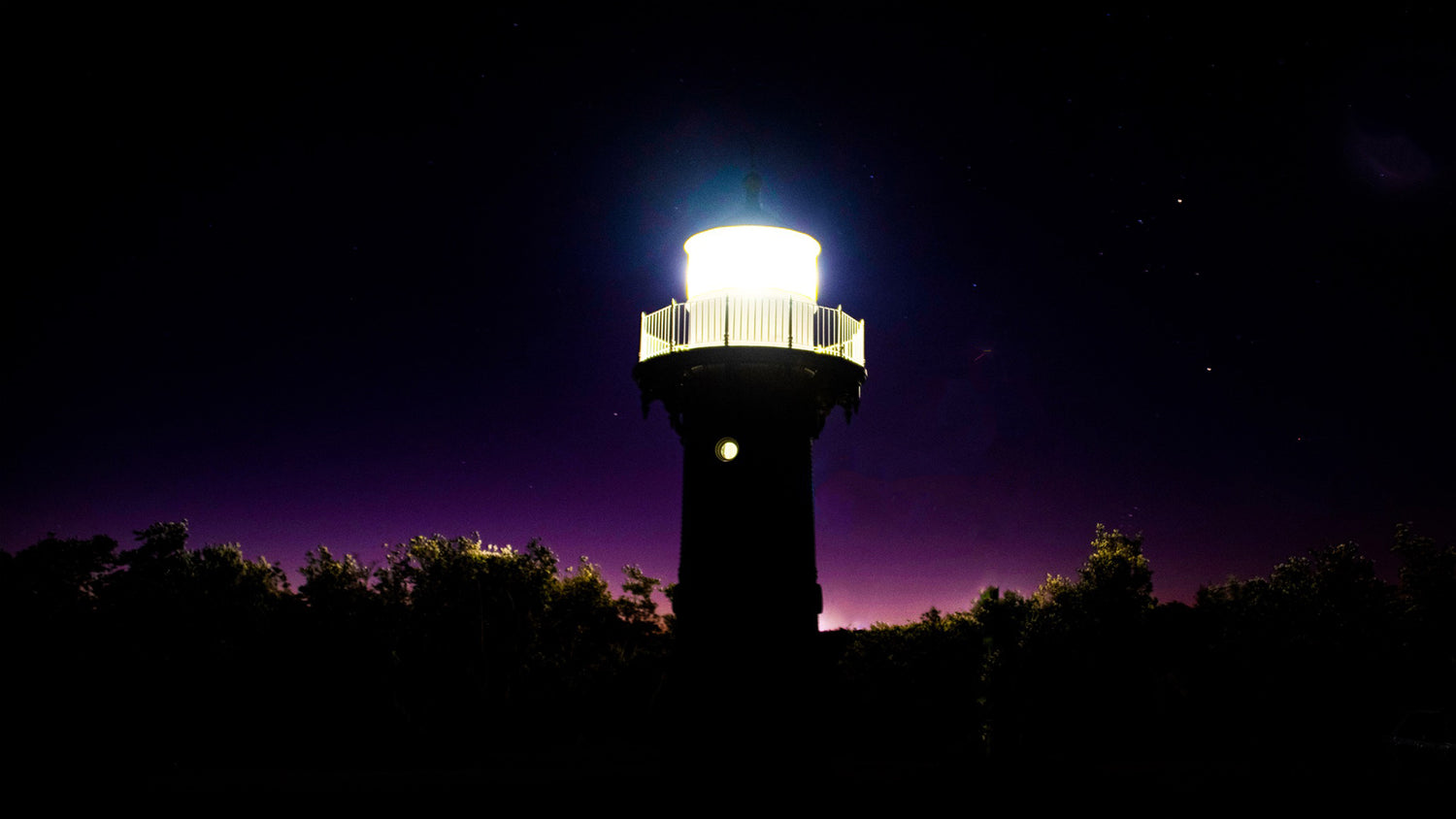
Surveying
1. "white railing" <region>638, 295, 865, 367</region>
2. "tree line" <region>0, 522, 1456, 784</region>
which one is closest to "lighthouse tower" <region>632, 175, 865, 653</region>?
"white railing" <region>638, 295, 865, 367</region>

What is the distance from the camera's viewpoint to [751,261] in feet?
44.9

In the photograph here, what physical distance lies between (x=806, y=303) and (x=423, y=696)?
1109 inches

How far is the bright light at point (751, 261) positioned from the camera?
1362 cm

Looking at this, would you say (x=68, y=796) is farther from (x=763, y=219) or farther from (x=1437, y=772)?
(x=1437, y=772)

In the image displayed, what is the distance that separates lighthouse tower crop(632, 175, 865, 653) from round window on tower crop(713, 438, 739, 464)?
2 centimetres

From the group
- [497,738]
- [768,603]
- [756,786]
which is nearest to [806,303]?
[768,603]

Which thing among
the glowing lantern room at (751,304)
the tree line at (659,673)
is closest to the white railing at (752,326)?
the glowing lantern room at (751,304)

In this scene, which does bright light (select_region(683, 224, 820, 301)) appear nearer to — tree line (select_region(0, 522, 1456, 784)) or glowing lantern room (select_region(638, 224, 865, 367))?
glowing lantern room (select_region(638, 224, 865, 367))

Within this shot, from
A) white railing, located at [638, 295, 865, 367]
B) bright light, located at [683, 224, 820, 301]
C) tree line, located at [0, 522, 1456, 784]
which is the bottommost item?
tree line, located at [0, 522, 1456, 784]

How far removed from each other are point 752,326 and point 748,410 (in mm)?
1216

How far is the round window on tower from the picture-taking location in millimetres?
12750

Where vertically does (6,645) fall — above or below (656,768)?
above

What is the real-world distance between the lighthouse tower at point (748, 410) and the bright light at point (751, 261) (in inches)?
0.7

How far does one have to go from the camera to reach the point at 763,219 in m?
14.0
